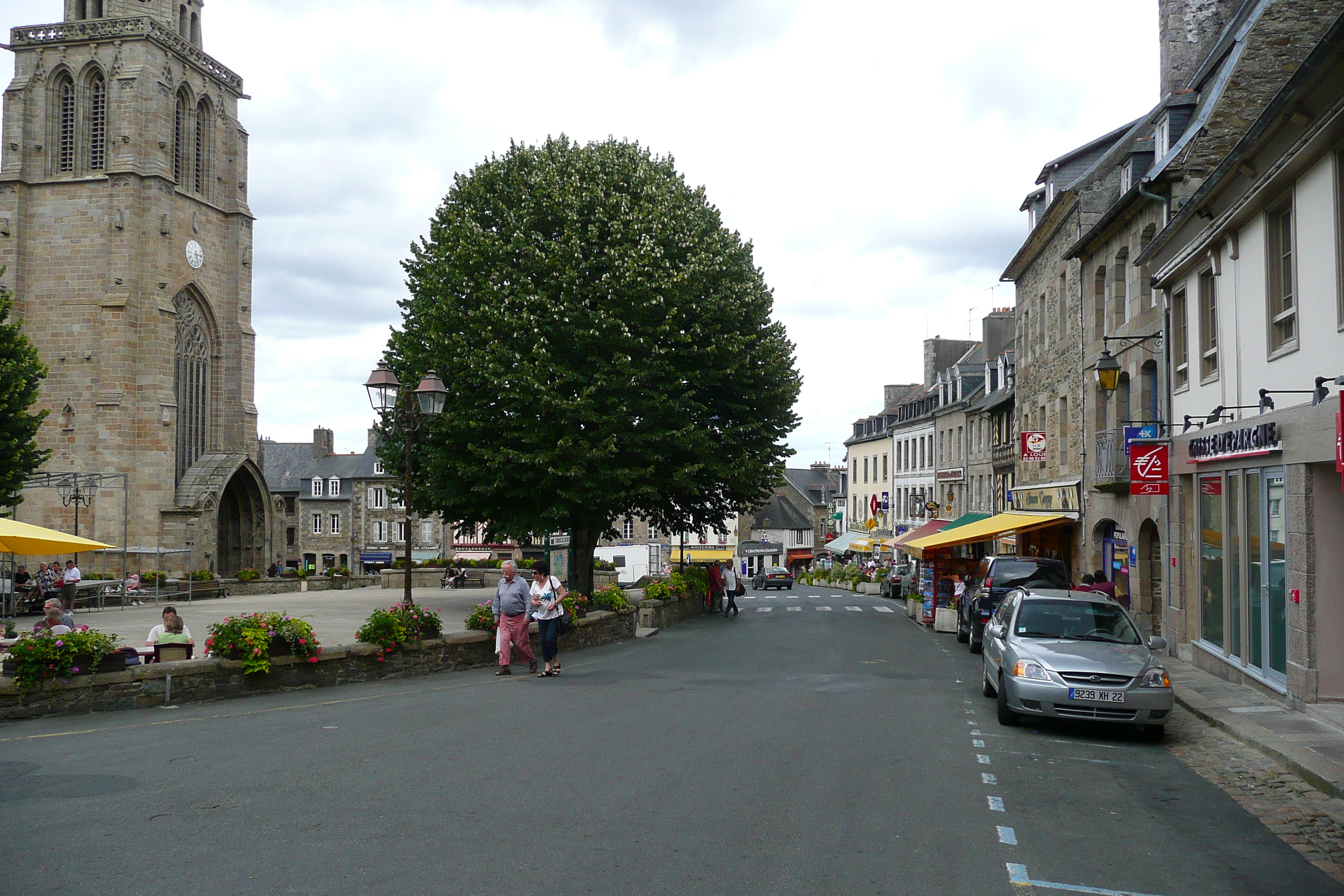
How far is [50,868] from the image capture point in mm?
5652

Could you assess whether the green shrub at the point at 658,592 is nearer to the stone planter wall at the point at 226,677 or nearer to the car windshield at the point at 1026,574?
the car windshield at the point at 1026,574

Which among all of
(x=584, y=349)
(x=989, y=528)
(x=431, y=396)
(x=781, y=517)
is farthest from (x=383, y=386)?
(x=781, y=517)

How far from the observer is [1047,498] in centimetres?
2794

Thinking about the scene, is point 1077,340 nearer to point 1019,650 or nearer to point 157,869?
point 1019,650

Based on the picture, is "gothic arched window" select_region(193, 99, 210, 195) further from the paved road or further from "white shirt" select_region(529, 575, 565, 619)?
the paved road

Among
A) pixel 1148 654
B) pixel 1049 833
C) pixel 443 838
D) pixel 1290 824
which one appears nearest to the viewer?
pixel 443 838

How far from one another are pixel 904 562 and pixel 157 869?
51189 millimetres

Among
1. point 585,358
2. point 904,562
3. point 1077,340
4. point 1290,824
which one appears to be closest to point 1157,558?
point 1077,340

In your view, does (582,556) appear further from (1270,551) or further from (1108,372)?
(1270,551)

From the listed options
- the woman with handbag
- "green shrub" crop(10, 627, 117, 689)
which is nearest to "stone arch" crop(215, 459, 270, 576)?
the woman with handbag

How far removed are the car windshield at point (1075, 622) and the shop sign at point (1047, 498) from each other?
568 inches

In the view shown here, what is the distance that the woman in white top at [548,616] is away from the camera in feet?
48.7

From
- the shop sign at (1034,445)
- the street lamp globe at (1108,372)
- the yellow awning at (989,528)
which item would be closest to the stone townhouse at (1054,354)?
the shop sign at (1034,445)

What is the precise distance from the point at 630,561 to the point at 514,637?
127 feet
